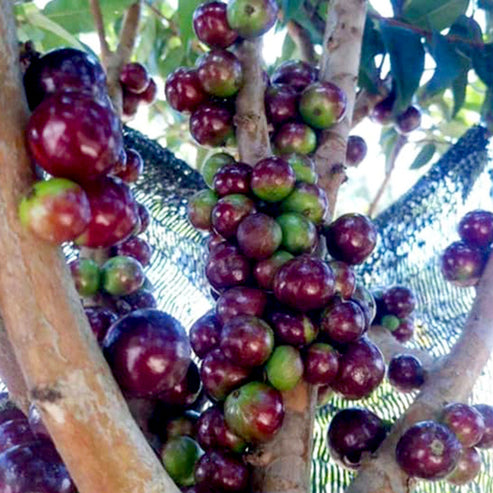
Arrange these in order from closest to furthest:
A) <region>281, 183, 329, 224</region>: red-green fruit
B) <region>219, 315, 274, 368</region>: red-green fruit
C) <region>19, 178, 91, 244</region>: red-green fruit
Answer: <region>19, 178, 91, 244</region>: red-green fruit < <region>219, 315, 274, 368</region>: red-green fruit < <region>281, 183, 329, 224</region>: red-green fruit

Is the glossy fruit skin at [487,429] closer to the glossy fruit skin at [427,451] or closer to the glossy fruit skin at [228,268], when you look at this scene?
the glossy fruit skin at [427,451]

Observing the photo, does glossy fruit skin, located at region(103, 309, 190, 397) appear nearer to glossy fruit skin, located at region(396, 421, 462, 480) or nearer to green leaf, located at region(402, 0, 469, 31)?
glossy fruit skin, located at region(396, 421, 462, 480)

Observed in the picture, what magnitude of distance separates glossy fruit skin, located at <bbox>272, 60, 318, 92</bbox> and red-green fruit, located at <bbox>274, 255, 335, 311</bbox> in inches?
13.4

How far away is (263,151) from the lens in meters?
0.89

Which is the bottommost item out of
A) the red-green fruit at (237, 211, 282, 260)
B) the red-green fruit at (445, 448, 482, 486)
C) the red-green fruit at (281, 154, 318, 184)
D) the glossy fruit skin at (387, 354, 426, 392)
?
the red-green fruit at (445, 448, 482, 486)

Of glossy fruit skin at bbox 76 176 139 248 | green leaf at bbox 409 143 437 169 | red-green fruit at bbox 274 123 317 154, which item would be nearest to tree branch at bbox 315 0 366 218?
red-green fruit at bbox 274 123 317 154

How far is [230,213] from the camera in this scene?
0.81 metres

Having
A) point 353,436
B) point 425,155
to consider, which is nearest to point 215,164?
point 353,436

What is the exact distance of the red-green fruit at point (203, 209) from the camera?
0.87 meters

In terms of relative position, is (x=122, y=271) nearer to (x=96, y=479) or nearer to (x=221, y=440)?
(x=221, y=440)

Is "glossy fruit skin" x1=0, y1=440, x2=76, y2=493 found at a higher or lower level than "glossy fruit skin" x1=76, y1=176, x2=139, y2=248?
lower

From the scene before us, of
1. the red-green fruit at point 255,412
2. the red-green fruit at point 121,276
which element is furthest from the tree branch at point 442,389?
the red-green fruit at point 121,276

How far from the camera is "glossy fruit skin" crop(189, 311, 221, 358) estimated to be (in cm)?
79

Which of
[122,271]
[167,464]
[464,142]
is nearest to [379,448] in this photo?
[167,464]
